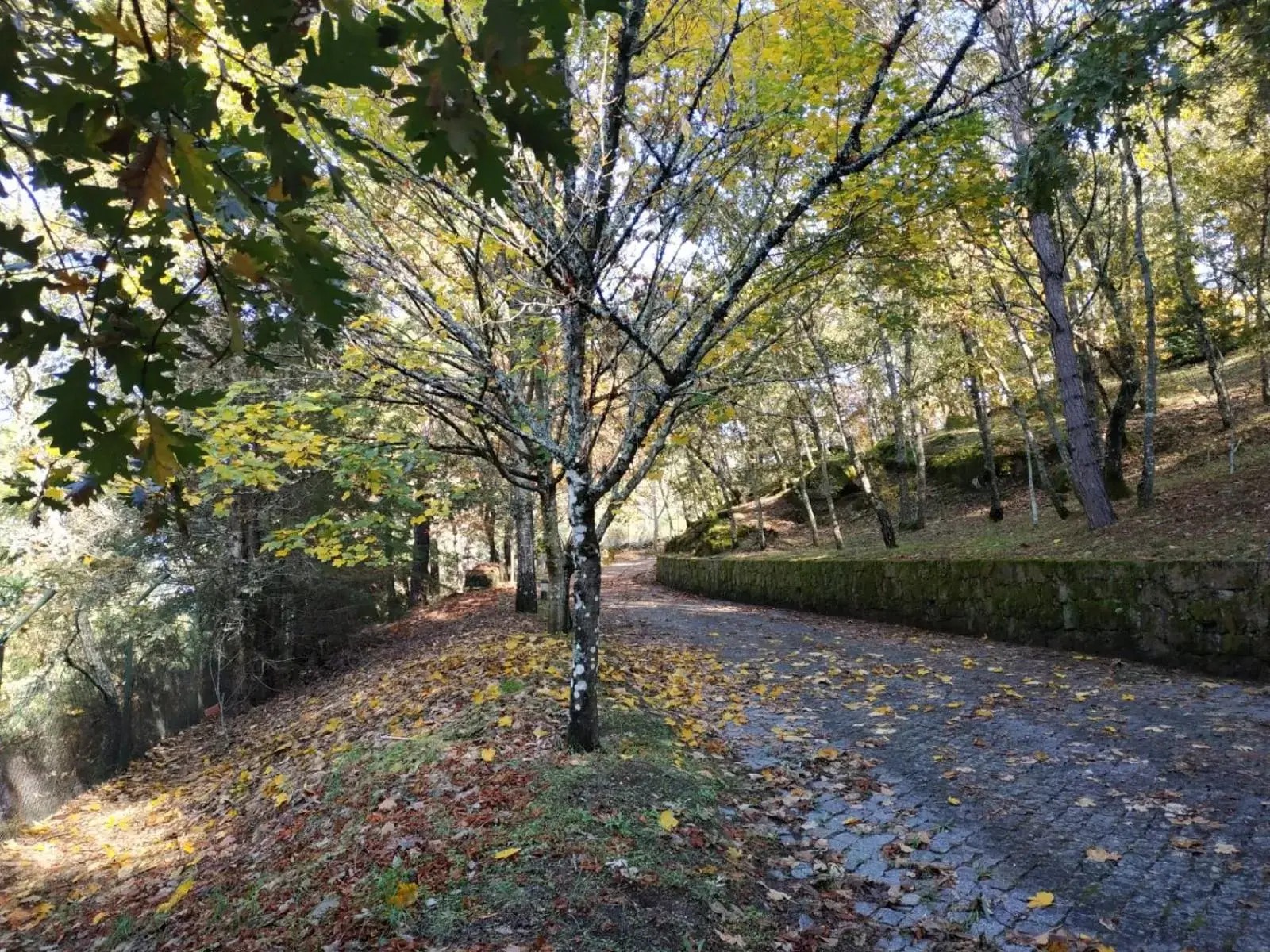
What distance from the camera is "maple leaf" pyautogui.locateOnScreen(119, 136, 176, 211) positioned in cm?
135

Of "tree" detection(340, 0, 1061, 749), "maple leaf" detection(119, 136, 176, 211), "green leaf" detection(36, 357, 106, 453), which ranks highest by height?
"tree" detection(340, 0, 1061, 749)

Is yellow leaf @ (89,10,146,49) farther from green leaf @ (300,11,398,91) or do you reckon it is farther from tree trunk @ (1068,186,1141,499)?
tree trunk @ (1068,186,1141,499)

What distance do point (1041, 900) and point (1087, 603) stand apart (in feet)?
19.6

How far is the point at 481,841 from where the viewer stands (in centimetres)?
388

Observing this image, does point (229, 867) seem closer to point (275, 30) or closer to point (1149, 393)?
point (275, 30)

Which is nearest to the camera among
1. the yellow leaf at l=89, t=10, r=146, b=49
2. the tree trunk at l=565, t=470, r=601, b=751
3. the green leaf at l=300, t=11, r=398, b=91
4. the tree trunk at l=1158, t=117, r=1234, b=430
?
the green leaf at l=300, t=11, r=398, b=91

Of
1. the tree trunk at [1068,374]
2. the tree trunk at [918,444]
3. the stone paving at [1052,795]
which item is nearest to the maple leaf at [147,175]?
the stone paving at [1052,795]

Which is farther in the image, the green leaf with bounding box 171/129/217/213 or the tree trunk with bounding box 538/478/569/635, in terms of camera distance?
the tree trunk with bounding box 538/478/569/635

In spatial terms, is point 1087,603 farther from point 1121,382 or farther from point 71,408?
point 71,408

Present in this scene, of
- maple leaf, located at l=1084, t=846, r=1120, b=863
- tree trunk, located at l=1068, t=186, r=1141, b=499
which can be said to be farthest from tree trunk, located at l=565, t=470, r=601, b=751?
tree trunk, located at l=1068, t=186, r=1141, b=499

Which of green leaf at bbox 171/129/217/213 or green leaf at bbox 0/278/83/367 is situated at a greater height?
green leaf at bbox 171/129/217/213

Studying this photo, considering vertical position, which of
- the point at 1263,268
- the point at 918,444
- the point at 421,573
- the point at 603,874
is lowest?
the point at 603,874

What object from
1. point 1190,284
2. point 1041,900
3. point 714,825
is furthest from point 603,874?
point 1190,284

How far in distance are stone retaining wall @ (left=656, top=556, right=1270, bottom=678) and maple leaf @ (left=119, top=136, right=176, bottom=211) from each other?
8652 mm
